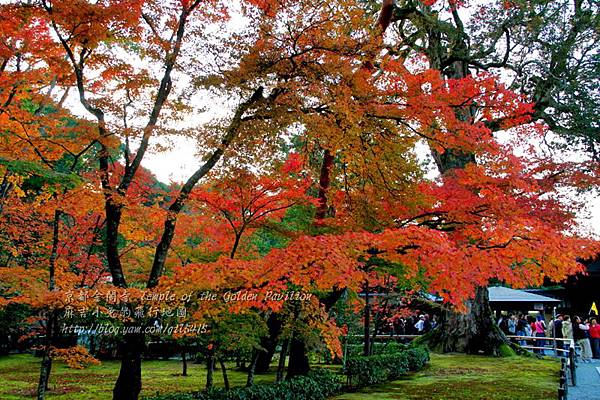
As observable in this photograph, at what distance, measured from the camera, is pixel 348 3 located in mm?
7660

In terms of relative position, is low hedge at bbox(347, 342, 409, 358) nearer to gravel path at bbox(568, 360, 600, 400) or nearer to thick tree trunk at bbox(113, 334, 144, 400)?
gravel path at bbox(568, 360, 600, 400)

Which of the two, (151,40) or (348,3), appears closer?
(348,3)

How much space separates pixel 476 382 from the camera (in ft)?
42.0

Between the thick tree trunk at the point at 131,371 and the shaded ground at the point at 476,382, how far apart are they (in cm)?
481

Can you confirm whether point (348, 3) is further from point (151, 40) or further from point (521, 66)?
point (521, 66)

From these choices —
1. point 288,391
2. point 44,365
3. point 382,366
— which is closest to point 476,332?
point 382,366

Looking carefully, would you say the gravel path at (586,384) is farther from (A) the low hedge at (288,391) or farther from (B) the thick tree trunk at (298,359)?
(B) the thick tree trunk at (298,359)

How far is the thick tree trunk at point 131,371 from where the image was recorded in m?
7.82

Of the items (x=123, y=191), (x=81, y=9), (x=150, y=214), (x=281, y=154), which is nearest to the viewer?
(x=81, y=9)

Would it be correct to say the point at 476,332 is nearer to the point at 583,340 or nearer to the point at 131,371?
the point at 583,340

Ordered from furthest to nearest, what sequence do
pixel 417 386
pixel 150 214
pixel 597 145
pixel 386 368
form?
1. pixel 597 145
2. pixel 386 368
3. pixel 417 386
4. pixel 150 214

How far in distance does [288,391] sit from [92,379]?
807 cm

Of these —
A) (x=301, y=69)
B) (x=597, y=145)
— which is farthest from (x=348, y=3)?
(x=597, y=145)

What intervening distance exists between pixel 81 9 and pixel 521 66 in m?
14.8
